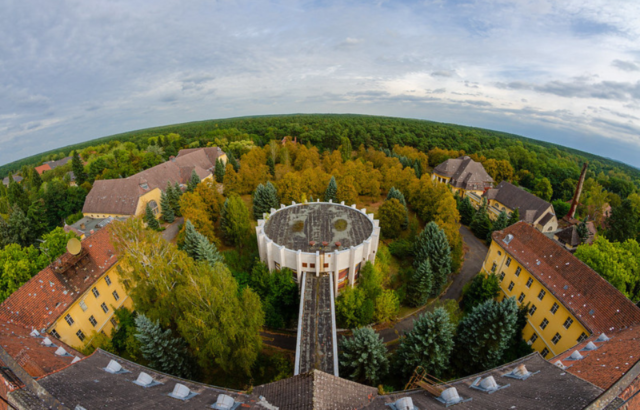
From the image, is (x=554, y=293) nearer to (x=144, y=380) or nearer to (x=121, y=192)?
(x=144, y=380)

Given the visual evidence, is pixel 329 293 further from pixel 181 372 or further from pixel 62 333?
pixel 62 333

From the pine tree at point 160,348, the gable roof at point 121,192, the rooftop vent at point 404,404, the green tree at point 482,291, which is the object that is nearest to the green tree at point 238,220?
the pine tree at point 160,348

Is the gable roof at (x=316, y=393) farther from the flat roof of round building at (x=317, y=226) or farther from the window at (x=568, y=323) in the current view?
the window at (x=568, y=323)

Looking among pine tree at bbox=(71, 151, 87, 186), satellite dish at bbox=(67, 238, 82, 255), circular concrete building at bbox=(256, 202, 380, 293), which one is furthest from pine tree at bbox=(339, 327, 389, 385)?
pine tree at bbox=(71, 151, 87, 186)

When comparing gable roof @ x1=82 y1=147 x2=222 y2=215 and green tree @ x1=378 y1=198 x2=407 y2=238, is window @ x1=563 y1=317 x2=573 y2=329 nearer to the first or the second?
green tree @ x1=378 y1=198 x2=407 y2=238

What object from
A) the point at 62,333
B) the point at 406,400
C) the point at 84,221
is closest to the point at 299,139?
the point at 84,221

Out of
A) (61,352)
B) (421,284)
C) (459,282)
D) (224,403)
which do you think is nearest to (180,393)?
(224,403)
